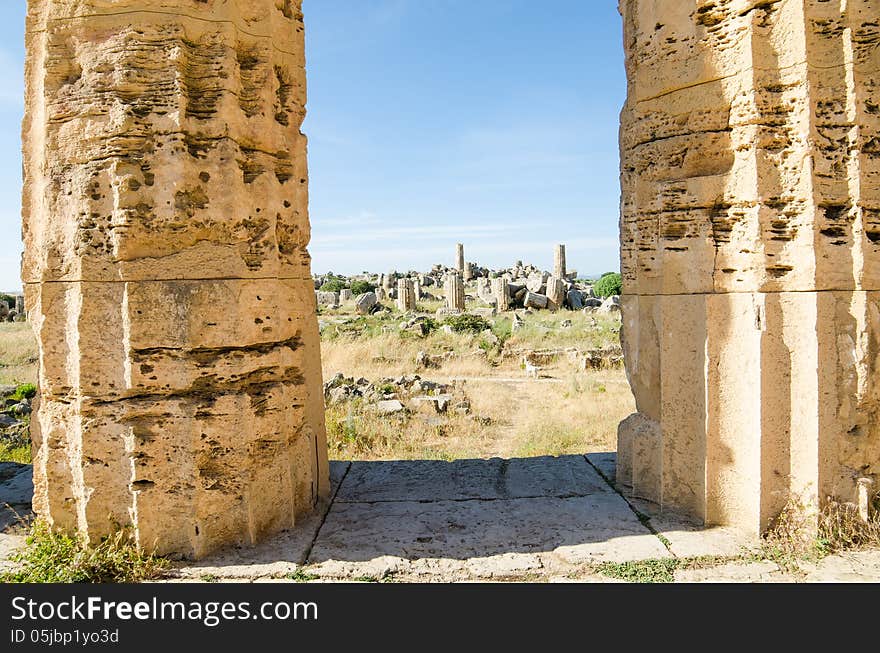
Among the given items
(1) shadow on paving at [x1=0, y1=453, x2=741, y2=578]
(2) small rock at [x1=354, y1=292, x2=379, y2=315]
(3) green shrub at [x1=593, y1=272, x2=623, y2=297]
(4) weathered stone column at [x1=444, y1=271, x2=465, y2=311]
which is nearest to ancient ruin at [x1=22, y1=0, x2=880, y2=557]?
(1) shadow on paving at [x1=0, y1=453, x2=741, y2=578]

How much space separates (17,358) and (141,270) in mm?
13551

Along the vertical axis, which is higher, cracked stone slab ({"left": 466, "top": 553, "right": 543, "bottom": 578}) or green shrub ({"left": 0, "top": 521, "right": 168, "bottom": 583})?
green shrub ({"left": 0, "top": 521, "right": 168, "bottom": 583})

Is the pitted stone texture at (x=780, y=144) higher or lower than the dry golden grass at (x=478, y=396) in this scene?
higher

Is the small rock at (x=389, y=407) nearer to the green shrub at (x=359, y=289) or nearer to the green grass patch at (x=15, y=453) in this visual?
the green grass patch at (x=15, y=453)

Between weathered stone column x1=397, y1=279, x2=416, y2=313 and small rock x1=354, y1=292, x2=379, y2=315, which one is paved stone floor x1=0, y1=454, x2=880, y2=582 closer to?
small rock x1=354, y1=292, x2=379, y2=315

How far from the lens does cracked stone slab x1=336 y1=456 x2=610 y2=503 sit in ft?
14.1

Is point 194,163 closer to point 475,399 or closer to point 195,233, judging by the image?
point 195,233

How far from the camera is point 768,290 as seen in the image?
11.2 ft

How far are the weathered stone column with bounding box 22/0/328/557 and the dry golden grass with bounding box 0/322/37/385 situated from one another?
390 inches

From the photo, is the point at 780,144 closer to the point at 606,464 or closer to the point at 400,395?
the point at 606,464

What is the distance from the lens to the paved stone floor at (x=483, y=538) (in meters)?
3.17

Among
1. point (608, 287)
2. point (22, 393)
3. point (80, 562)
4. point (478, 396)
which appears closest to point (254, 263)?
point (80, 562)

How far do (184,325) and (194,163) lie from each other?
91 centimetres

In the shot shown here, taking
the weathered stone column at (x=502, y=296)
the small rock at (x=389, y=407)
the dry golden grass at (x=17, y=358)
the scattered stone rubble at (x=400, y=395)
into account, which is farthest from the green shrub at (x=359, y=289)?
the small rock at (x=389, y=407)
